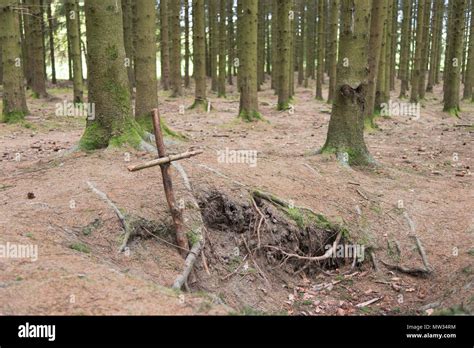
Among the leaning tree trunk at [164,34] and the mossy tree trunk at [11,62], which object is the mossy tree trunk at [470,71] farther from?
the mossy tree trunk at [11,62]

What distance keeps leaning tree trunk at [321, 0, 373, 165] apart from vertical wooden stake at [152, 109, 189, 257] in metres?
4.55

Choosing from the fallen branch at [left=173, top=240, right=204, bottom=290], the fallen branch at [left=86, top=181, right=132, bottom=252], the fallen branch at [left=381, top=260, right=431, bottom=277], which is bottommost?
the fallen branch at [left=381, top=260, right=431, bottom=277]

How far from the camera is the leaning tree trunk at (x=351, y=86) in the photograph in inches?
355

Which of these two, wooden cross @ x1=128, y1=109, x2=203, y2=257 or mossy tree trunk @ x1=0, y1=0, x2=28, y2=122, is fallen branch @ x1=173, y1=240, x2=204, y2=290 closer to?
wooden cross @ x1=128, y1=109, x2=203, y2=257

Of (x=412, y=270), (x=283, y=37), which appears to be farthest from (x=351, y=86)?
(x=283, y=37)

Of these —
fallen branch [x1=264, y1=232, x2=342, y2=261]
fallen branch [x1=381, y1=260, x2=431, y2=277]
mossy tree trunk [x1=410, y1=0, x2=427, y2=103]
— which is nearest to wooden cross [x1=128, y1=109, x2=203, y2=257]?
fallen branch [x1=264, y1=232, x2=342, y2=261]

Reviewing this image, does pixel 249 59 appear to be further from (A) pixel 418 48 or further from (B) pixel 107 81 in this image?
(A) pixel 418 48

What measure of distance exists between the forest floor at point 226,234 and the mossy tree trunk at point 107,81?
343 millimetres

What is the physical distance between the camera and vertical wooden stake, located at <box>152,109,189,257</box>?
5651 mm

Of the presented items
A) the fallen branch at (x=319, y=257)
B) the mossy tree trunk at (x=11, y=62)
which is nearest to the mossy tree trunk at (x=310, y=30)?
the mossy tree trunk at (x=11, y=62)

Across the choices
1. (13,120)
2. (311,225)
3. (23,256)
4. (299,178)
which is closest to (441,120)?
(299,178)

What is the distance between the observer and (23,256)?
4.52m

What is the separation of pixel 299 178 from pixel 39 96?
50.8 ft

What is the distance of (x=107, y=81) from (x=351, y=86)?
4.71 metres
